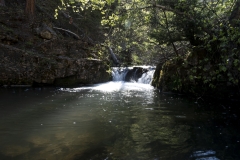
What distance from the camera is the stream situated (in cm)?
367

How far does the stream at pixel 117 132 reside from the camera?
12.0ft

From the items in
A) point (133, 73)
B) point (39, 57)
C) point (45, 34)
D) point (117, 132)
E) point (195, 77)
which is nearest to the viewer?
point (117, 132)

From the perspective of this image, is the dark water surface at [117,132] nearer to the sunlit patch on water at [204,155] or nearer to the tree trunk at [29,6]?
the sunlit patch on water at [204,155]

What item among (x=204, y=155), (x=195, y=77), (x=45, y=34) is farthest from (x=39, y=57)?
(x=204, y=155)

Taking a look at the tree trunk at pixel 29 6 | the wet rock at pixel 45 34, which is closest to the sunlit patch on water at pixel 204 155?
the wet rock at pixel 45 34

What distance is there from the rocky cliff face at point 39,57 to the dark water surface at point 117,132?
562 cm

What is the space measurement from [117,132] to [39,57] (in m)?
10.3

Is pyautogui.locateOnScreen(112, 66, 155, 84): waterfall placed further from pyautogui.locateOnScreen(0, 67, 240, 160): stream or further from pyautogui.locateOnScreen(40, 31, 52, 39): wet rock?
pyautogui.locateOnScreen(0, 67, 240, 160): stream

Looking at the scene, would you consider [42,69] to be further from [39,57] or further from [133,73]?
[133,73]

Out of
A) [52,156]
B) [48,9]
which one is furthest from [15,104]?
[48,9]

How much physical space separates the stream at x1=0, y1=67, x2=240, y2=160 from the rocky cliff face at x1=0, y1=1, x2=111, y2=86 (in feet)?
17.9

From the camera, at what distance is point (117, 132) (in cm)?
479

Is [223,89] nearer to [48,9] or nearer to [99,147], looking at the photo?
[99,147]

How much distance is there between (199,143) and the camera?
422cm
